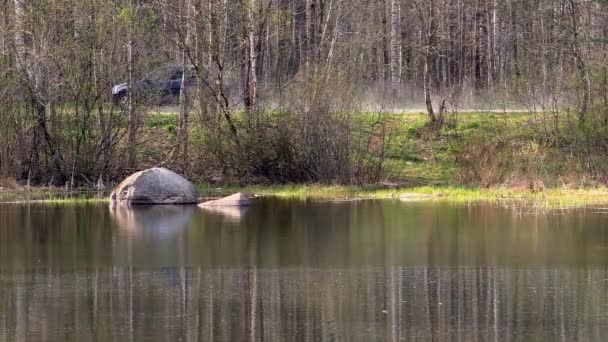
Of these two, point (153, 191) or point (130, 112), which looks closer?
point (153, 191)

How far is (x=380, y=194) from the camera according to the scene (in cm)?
2834

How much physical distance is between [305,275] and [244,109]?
1713cm

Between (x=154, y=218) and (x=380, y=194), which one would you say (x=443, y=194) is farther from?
(x=154, y=218)

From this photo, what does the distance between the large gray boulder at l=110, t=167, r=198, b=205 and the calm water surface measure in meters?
1.92

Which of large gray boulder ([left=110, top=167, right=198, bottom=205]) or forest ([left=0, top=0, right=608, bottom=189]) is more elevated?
forest ([left=0, top=0, right=608, bottom=189])

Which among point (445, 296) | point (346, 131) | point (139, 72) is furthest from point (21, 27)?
point (445, 296)

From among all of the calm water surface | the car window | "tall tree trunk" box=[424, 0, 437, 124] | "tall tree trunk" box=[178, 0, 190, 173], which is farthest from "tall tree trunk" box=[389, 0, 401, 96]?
the calm water surface

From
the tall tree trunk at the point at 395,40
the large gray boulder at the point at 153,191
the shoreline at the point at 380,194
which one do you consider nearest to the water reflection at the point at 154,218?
the large gray boulder at the point at 153,191

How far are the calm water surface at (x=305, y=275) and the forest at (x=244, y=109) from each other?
6.06m

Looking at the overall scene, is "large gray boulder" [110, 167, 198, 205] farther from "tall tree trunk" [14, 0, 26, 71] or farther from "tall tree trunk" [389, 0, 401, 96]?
"tall tree trunk" [389, 0, 401, 96]

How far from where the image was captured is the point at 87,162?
30.9 m

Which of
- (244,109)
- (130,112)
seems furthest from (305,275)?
(244,109)

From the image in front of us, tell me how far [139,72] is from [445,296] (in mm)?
19107

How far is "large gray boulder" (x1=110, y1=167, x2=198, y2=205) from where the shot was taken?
1045 inches
